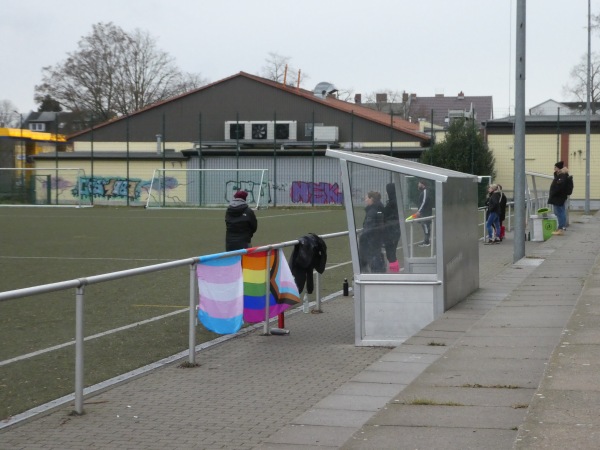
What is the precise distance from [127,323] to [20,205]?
48.8 m

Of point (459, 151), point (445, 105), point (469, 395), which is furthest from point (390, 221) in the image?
point (445, 105)

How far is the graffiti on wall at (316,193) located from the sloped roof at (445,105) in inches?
2579

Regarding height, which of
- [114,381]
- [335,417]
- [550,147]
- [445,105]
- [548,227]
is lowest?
[114,381]

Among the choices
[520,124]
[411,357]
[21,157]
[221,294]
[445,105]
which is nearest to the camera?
[411,357]

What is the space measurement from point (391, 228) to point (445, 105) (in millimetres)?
136272

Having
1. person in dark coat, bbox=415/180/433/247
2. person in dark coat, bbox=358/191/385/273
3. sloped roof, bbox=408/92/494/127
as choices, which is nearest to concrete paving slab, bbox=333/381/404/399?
person in dark coat, bbox=358/191/385/273

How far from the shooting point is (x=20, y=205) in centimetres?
5634

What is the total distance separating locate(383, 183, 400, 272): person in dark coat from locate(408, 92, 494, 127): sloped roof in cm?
11197

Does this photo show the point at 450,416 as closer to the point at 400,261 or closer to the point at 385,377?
the point at 385,377

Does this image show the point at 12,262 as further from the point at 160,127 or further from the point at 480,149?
the point at 160,127

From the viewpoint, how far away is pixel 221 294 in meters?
10.1

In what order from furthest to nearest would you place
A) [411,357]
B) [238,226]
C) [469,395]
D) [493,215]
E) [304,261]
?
1. [493,215]
2. [238,226]
3. [304,261]
4. [411,357]
5. [469,395]

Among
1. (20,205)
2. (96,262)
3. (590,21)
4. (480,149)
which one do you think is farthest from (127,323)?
(20,205)

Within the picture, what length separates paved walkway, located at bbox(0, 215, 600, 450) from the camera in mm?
5602
